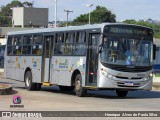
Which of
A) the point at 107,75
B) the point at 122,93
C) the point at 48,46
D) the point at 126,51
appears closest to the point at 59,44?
the point at 48,46

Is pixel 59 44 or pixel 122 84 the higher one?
pixel 59 44

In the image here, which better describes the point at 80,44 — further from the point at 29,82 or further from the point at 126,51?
the point at 29,82

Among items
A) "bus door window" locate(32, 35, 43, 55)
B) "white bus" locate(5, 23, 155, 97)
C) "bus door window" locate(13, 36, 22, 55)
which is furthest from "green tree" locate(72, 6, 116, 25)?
"white bus" locate(5, 23, 155, 97)

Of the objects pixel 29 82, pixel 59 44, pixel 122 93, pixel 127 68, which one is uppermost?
pixel 59 44

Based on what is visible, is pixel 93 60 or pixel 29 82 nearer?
pixel 93 60

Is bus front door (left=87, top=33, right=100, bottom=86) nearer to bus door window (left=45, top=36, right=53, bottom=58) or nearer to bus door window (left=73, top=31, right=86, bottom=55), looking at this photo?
bus door window (left=73, top=31, right=86, bottom=55)

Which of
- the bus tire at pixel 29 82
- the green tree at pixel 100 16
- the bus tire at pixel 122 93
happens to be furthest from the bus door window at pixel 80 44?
the green tree at pixel 100 16

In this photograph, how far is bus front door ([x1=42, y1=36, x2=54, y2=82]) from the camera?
2584cm

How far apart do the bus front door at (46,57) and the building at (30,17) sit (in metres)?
80.7

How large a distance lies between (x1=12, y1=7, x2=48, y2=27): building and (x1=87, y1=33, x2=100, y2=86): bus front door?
84.6 meters

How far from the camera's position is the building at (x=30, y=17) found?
107500mm

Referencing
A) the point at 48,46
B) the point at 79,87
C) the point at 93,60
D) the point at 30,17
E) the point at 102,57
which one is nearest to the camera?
the point at 102,57

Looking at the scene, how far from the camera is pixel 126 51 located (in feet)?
72.9

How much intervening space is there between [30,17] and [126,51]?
88014mm
